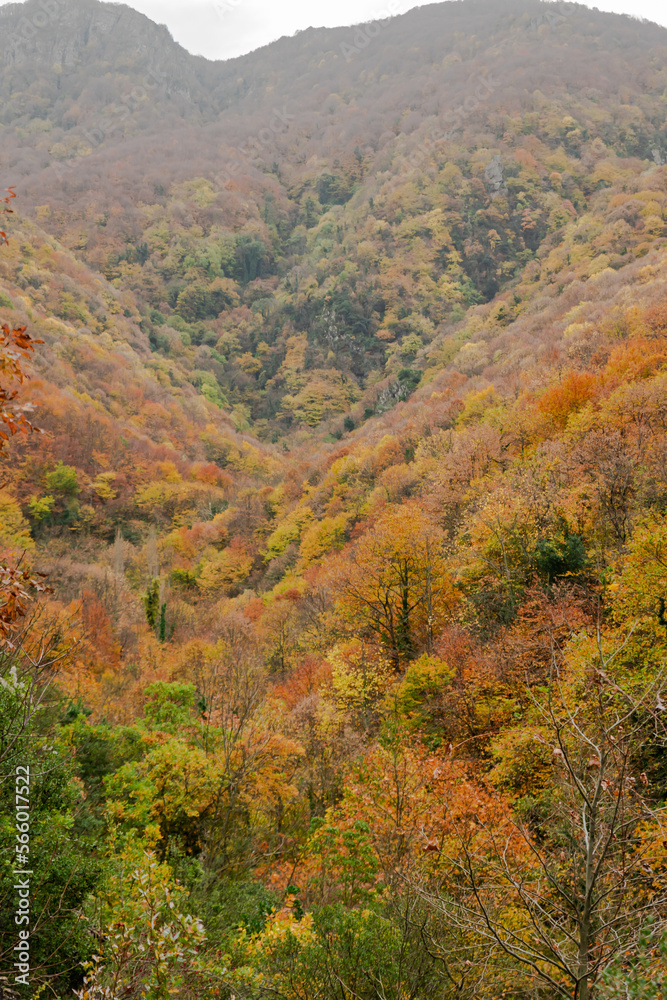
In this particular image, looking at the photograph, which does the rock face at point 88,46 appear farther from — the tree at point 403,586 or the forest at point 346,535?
the tree at point 403,586

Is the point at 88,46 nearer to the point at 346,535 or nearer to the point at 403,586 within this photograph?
the point at 346,535

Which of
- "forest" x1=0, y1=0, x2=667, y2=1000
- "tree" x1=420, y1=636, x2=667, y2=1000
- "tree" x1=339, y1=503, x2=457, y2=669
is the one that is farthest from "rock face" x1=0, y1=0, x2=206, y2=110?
"tree" x1=420, y1=636, x2=667, y2=1000

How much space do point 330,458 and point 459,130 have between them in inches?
3927

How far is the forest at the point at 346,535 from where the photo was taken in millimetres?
6402

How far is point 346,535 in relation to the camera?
4109 centimetres

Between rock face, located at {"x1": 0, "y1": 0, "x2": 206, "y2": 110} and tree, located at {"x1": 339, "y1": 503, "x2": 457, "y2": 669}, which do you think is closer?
tree, located at {"x1": 339, "y1": 503, "x2": 457, "y2": 669}

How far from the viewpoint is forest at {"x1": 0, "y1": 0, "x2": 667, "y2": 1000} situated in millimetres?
6402

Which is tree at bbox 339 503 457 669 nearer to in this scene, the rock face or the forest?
the forest

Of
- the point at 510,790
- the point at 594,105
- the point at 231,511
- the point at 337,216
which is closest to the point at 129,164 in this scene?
the point at 337,216

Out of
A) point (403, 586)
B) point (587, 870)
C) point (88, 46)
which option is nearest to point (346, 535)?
point (403, 586)

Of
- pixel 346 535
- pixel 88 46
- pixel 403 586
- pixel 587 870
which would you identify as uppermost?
pixel 88 46

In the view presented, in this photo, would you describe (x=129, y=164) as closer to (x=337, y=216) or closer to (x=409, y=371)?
(x=337, y=216)

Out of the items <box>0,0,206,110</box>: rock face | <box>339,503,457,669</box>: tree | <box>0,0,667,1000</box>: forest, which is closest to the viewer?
<box>0,0,667,1000</box>: forest

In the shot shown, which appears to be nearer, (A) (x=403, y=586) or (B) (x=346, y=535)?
(A) (x=403, y=586)
